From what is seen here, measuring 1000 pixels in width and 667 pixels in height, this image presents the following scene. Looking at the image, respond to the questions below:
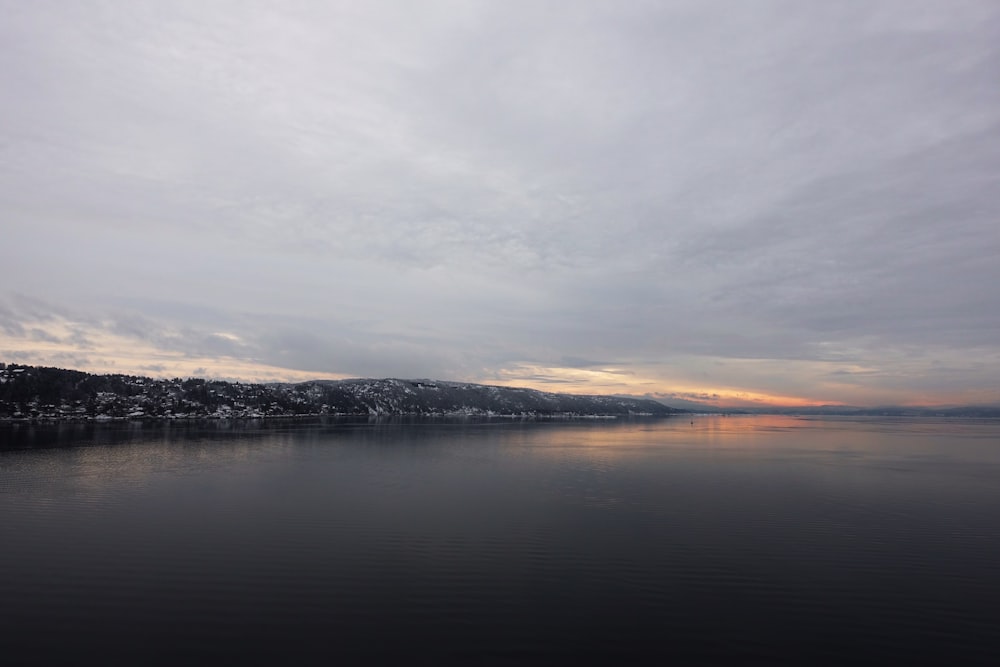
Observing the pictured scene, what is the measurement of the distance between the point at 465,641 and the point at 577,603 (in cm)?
729

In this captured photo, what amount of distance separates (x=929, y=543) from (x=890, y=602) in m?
16.6

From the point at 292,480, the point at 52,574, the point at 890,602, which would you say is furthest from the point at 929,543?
the point at 292,480

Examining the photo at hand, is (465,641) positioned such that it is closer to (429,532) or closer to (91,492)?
(429,532)

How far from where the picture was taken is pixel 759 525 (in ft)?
142

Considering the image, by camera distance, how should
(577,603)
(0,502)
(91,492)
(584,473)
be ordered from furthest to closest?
(584,473) → (91,492) → (0,502) → (577,603)

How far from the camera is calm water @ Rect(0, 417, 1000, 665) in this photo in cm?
2195

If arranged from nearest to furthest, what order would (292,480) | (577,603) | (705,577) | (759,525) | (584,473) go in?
(577,603)
(705,577)
(759,525)
(292,480)
(584,473)

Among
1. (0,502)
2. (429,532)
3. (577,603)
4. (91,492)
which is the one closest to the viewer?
(577,603)

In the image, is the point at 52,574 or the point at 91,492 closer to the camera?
the point at 52,574

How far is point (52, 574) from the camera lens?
1149 inches

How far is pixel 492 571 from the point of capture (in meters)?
31.2

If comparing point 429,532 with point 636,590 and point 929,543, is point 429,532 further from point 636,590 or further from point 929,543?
point 929,543

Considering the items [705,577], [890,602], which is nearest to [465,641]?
[705,577]

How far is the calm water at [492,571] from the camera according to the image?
22.0 m
